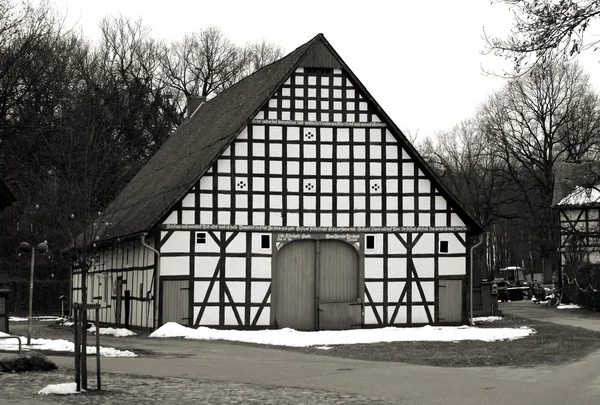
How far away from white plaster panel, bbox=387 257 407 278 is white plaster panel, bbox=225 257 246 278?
4869mm

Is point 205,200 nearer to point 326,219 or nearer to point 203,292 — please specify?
point 203,292

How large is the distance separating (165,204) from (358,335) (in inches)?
302

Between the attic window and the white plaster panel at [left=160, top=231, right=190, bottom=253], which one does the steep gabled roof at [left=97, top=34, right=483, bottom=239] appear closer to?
the attic window

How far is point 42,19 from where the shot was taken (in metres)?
40.9

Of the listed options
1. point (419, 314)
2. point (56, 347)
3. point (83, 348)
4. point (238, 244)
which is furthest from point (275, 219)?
point (83, 348)

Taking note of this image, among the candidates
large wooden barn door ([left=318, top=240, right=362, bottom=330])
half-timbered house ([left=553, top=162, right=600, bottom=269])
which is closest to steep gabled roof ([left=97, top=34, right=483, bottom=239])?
large wooden barn door ([left=318, top=240, right=362, bottom=330])

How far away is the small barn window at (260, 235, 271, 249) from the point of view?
33812 mm

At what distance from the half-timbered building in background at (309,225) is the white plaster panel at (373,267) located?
3 cm

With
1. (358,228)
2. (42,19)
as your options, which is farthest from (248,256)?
(42,19)

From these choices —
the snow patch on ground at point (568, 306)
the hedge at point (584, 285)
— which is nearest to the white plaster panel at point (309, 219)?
the hedge at point (584, 285)

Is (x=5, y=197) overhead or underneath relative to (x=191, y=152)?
underneath

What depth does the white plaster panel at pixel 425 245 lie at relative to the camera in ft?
114

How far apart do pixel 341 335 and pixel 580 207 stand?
953 centimetres

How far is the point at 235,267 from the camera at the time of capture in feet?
110
